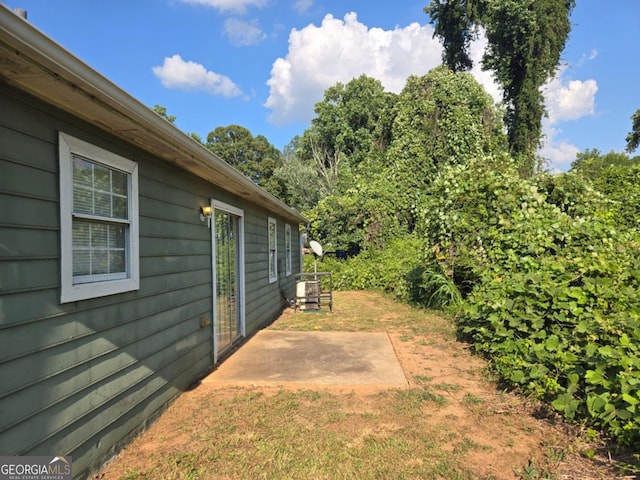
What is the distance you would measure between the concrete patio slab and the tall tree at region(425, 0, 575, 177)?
14.5 metres

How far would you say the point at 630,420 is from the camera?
8.55 feet

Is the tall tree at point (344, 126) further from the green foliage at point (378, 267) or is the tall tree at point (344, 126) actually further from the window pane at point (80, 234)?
the window pane at point (80, 234)

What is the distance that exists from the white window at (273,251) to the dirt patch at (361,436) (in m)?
4.43

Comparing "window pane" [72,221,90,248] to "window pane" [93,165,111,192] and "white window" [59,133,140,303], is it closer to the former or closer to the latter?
"white window" [59,133,140,303]

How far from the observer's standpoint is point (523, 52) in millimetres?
18047

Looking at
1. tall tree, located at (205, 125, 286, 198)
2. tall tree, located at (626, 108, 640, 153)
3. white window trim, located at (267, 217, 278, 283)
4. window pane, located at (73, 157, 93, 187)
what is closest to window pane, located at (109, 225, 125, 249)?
window pane, located at (73, 157, 93, 187)

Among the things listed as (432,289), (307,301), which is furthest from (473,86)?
(307,301)

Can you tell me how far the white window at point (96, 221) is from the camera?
2.22 m

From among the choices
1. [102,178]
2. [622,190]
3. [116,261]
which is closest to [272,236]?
[116,261]

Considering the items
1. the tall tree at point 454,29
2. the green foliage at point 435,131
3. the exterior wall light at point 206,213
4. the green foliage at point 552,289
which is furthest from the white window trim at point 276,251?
the tall tree at point 454,29

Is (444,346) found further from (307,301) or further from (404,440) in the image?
(307,301)

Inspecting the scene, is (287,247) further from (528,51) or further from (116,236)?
(528,51)

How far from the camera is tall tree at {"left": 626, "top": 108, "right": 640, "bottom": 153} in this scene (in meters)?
21.7

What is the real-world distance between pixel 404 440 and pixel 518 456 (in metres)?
0.82
